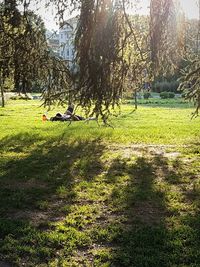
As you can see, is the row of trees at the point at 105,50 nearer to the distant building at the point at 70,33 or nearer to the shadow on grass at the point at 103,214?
the distant building at the point at 70,33

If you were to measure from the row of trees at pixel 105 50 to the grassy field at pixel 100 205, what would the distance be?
1.29 meters

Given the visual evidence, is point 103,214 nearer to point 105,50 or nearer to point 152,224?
point 152,224

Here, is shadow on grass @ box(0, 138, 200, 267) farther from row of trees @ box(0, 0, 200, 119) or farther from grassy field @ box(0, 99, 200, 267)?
row of trees @ box(0, 0, 200, 119)

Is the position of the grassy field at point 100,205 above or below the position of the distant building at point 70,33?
below

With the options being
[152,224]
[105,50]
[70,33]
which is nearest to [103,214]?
[152,224]

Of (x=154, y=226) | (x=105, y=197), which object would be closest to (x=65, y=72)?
(x=105, y=197)

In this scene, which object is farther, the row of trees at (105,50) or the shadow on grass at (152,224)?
the row of trees at (105,50)

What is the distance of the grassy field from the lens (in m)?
3.81

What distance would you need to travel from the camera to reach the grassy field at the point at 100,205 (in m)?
3.81

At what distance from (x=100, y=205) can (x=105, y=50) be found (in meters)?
3.08

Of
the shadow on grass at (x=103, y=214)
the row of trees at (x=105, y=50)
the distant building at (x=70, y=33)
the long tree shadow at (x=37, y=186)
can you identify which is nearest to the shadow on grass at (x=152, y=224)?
the shadow on grass at (x=103, y=214)

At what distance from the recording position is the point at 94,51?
24.1ft

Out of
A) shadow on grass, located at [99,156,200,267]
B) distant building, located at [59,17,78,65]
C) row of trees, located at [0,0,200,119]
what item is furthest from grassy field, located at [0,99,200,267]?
distant building, located at [59,17,78,65]

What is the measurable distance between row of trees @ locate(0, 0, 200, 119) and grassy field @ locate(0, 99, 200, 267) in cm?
129
